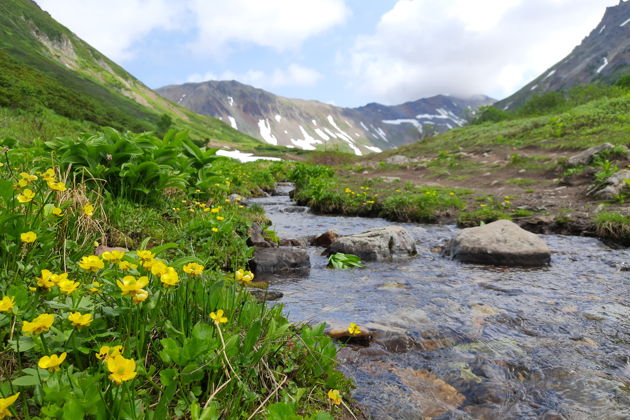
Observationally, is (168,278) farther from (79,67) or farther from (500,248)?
(79,67)

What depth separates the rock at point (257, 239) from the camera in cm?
631

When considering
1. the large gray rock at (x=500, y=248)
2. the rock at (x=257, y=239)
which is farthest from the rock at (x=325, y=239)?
the large gray rock at (x=500, y=248)

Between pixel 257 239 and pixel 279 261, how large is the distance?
730mm

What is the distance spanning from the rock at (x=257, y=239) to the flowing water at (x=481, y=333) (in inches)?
35.0

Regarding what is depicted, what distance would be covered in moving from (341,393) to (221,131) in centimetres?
16383

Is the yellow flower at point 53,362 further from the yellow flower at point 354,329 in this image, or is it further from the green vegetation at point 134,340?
the yellow flower at point 354,329

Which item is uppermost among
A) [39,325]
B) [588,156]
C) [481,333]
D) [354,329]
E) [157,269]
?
[588,156]

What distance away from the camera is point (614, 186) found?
32.7 ft

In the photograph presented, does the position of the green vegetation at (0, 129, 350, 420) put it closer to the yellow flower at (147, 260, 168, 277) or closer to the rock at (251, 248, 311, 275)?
the yellow flower at (147, 260, 168, 277)

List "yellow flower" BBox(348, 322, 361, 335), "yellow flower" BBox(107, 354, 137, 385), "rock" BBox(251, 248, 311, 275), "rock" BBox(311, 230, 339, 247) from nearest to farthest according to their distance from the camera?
1. "yellow flower" BBox(107, 354, 137, 385)
2. "yellow flower" BBox(348, 322, 361, 335)
3. "rock" BBox(251, 248, 311, 275)
4. "rock" BBox(311, 230, 339, 247)

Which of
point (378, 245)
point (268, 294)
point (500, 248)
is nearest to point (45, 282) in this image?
point (268, 294)

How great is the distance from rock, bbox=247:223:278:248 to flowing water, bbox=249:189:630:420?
0.89 meters

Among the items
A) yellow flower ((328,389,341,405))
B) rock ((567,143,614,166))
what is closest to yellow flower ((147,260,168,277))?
yellow flower ((328,389,341,405))

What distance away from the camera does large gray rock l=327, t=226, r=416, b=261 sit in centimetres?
681
